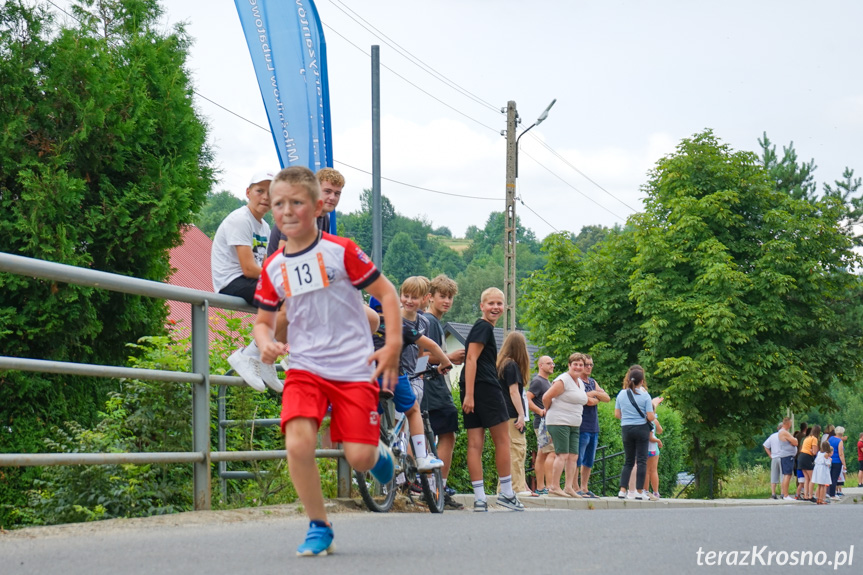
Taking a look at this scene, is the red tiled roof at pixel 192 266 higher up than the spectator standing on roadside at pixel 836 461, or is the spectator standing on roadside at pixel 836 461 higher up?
the red tiled roof at pixel 192 266

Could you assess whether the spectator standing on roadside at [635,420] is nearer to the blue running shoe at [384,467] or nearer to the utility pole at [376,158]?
the utility pole at [376,158]

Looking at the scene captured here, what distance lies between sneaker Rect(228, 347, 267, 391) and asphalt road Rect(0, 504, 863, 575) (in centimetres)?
79

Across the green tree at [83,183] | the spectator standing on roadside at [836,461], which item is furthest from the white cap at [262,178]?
the spectator standing on roadside at [836,461]

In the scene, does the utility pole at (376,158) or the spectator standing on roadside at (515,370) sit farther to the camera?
the utility pole at (376,158)

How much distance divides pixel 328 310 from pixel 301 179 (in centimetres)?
59

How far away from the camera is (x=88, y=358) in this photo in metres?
13.4

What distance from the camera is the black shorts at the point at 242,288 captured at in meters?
6.82

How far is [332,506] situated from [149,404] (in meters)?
1.40

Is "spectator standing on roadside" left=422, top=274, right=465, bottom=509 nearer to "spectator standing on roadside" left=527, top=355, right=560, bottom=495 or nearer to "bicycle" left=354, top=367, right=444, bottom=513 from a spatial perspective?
"bicycle" left=354, top=367, right=444, bottom=513

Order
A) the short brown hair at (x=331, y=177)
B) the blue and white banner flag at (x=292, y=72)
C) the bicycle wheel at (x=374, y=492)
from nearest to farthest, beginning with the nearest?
the short brown hair at (x=331, y=177) < the bicycle wheel at (x=374, y=492) < the blue and white banner flag at (x=292, y=72)

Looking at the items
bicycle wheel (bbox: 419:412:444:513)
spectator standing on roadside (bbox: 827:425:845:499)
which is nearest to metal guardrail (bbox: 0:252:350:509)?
bicycle wheel (bbox: 419:412:444:513)

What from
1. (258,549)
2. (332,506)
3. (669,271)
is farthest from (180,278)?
(258,549)

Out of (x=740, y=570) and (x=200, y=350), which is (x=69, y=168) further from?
(x=740, y=570)

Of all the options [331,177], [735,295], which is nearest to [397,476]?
[331,177]
